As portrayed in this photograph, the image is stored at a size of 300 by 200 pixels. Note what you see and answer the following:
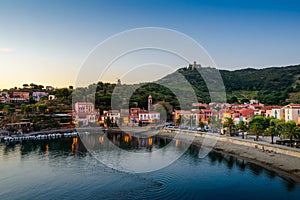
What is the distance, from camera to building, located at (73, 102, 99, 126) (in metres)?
40.2

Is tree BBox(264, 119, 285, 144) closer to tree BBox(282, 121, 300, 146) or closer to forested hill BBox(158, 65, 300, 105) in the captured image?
tree BBox(282, 121, 300, 146)

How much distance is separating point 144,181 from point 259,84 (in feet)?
163

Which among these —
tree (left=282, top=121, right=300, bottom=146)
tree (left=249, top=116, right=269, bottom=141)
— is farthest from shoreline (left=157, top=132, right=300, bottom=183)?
tree (left=282, top=121, right=300, bottom=146)

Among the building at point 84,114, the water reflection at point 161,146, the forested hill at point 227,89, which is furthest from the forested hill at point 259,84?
the water reflection at point 161,146

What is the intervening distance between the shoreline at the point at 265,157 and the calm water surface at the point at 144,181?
481 mm

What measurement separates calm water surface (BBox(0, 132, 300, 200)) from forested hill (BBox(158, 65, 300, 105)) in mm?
29991

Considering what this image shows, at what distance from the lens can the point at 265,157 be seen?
16469 mm

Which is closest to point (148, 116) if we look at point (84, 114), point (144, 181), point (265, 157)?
point (84, 114)

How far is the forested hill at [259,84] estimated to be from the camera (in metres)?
46.4

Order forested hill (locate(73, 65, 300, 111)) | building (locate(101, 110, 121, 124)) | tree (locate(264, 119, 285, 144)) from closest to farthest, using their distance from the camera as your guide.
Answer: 1. tree (locate(264, 119, 285, 144))
2. building (locate(101, 110, 121, 124))
3. forested hill (locate(73, 65, 300, 111))

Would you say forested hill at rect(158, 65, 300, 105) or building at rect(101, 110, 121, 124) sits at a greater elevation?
forested hill at rect(158, 65, 300, 105)

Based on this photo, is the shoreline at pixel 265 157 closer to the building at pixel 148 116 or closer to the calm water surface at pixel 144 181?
the calm water surface at pixel 144 181

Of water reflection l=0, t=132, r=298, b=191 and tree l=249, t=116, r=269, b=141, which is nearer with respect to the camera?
water reflection l=0, t=132, r=298, b=191

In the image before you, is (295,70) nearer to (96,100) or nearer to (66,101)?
(96,100)
